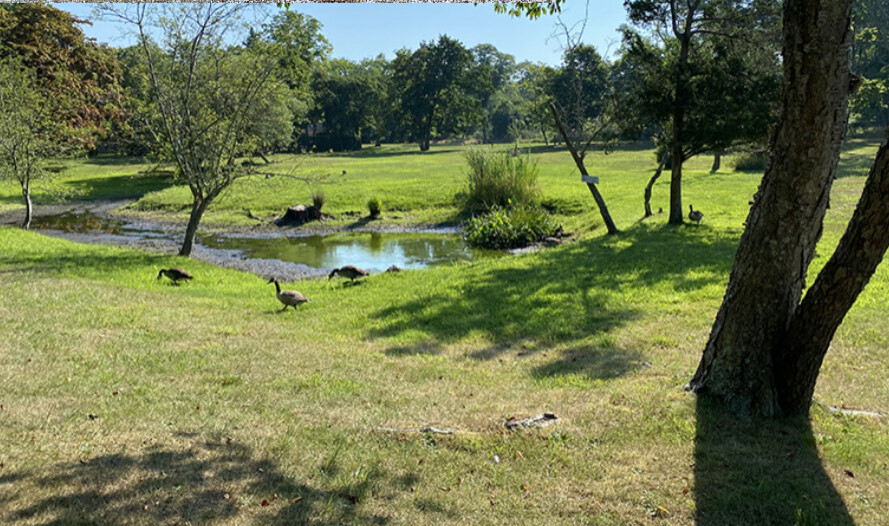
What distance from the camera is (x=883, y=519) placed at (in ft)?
12.8

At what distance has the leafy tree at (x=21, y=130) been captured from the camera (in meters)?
22.1

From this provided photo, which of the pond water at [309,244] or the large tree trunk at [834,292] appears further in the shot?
the pond water at [309,244]

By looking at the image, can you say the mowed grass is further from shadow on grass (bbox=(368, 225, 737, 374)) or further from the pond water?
the pond water

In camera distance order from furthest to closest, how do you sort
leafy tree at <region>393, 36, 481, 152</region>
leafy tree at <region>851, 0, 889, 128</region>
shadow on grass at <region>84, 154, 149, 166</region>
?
leafy tree at <region>393, 36, 481, 152</region>, leafy tree at <region>851, 0, 889, 128</region>, shadow on grass at <region>84, 154, 149, 166</region>

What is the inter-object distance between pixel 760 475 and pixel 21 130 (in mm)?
25221

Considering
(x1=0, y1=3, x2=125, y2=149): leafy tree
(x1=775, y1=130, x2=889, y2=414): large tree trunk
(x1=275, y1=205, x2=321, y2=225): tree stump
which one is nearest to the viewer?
(x1=775, y1=130, x2=889, y2=414): large tree trunk

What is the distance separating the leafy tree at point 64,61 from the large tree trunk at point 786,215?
95.5 feet

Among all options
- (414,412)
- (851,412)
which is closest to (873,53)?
(851,412)

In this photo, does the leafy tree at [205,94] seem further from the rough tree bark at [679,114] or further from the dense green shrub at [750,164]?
the dense green shrub at [750,164]

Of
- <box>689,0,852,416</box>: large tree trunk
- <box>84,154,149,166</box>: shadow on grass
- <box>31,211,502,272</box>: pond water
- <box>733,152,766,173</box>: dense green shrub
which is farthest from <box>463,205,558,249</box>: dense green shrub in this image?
<box>84,154,149,166</box>: shadow on grass

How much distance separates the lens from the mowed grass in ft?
13.0

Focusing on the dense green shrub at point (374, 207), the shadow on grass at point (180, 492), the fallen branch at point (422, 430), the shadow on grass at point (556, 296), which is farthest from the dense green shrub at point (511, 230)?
the shadow on grass at point (180, 492)

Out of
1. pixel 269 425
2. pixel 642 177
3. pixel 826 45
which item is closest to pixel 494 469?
pixel 269 425

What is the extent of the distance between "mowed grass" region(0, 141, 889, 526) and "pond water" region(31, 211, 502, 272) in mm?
6682
